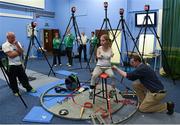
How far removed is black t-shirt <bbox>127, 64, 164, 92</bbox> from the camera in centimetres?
347

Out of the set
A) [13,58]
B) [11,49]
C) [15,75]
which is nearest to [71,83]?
[15,75]

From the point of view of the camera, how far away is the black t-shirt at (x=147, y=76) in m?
3.47

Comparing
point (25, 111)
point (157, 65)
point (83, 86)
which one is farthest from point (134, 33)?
point (25, 111)

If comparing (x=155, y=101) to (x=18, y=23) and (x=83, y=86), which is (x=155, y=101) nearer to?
(x=83, y=86)

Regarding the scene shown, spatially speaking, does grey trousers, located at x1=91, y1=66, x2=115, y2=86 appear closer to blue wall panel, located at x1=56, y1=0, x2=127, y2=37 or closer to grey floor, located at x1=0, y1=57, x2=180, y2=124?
grey floor, located at x1=0, y1=57, x2=180, y2=124

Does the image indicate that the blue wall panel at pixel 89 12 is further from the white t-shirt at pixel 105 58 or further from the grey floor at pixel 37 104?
the white t-shirt at pixel 105 58

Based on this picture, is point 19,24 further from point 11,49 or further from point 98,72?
point 98,72

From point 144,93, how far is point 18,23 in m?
7.59

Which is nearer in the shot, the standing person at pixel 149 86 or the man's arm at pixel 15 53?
the standing person at pixel 149 86

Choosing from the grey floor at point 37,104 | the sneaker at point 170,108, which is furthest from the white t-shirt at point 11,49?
the sneaker at point 170,108

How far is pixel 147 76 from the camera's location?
3.50m

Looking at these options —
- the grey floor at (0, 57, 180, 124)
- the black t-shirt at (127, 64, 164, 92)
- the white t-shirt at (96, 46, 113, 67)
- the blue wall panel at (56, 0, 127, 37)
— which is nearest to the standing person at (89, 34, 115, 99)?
the white t-shirt at (96, 46, 113, 67)

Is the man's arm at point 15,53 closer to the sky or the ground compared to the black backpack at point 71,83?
closer to the sky

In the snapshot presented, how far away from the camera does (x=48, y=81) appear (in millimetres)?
5727
